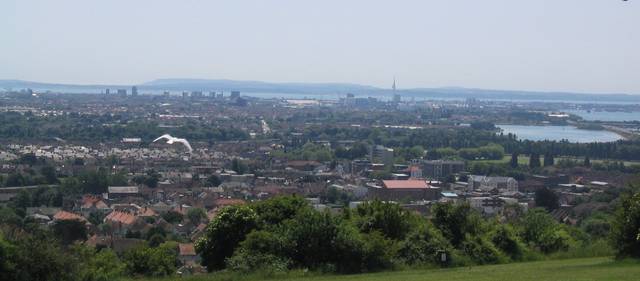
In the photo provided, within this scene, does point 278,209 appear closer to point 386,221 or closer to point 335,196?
point 386,221

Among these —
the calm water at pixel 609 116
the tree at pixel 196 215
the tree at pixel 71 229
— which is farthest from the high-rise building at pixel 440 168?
the calm water at pixel 609 116

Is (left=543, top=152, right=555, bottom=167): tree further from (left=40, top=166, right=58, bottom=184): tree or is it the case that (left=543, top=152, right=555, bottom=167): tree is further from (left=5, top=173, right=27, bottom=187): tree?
(left=5, top=173, right=27, bottom=187): tree

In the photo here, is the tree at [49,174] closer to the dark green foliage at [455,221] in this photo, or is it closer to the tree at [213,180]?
the tree at [213,180]

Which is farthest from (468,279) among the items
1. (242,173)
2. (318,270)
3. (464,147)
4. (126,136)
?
(126,136)

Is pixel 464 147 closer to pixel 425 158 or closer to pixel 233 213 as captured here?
pixel 425 158

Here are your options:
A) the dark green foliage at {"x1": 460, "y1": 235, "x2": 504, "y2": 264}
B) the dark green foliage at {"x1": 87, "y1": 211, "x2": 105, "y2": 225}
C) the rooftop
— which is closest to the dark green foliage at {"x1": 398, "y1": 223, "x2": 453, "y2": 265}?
the dark green foliage at {"x1": 460, "y1": 235, "x2": 504, "y2": 264}

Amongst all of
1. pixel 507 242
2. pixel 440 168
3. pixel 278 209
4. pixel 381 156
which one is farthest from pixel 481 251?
pixel 381 156
